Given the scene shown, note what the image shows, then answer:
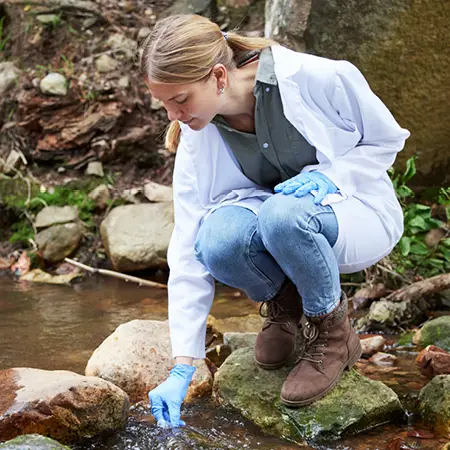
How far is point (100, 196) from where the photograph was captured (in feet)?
15.8

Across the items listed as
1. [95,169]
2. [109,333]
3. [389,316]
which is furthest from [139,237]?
[389,316]

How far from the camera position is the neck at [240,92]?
225 centimetres

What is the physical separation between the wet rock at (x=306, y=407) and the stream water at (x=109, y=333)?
1.5 inches

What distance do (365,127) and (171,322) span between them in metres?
0.83

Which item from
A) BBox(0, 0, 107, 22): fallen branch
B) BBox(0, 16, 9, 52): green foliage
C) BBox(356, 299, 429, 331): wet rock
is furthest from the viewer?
BBox(0, 16, 9, 52): green foliage

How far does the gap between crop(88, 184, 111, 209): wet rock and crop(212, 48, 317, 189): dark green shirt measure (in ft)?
8.36

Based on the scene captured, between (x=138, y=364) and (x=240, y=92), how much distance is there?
1.01m

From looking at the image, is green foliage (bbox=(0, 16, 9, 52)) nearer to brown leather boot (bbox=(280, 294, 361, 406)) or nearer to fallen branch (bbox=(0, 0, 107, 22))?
fallen branch (bbox=(0, 0, 107, 22))

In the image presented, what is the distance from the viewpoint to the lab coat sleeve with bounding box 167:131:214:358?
2262mm

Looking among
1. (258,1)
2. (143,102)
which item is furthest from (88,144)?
(258,1)

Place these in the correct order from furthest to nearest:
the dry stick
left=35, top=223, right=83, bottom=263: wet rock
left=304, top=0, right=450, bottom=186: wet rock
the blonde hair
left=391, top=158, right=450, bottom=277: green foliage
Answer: left=35, top=223, right=83, bottom=263: wet rock → the dry stick → left=304, top=0, right=450, bottom=186: wet rock → left=391, top=158, right=450, bottom=277: green foliage → the blonde hair

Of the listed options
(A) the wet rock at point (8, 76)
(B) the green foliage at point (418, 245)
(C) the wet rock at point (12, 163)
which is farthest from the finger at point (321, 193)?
(A) the wet rock at point (8, 76)

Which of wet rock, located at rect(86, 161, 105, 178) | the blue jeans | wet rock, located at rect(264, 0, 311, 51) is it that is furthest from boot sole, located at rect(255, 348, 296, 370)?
wet rock, located at rect(86, 161, 105, 178)

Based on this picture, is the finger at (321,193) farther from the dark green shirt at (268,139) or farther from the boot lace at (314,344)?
the boot lace at (314,344)
